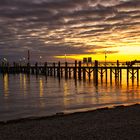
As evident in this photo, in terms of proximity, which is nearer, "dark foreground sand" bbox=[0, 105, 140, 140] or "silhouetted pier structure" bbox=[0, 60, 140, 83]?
"dark foreground sand" bbox=[0, 105, 140, 140]

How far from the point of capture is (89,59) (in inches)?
3182

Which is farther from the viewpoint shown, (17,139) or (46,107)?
(46,107)

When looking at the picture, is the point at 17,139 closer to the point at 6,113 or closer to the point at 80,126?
the point at 80,126

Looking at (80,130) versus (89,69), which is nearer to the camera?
(80,130)

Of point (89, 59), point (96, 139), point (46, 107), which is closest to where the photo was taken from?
point (96, 139)

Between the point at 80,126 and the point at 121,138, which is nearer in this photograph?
the point at 121,138

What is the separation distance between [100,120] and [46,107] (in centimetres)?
880

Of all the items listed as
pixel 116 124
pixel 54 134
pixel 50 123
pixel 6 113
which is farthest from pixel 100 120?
pixel 6 113

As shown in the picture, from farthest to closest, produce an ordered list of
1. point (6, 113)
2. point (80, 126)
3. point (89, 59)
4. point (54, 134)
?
point (89, 59)
point (6, 113)
point (80, 126)
point (54, 134)

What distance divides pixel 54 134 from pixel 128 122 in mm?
3255

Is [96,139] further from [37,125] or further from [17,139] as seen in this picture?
[37,125]

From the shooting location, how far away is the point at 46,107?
2106cm

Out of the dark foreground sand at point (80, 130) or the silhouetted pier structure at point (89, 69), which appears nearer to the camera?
the dark foreground sand at point (80, 130)

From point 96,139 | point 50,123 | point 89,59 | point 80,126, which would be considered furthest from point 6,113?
point 89,59
